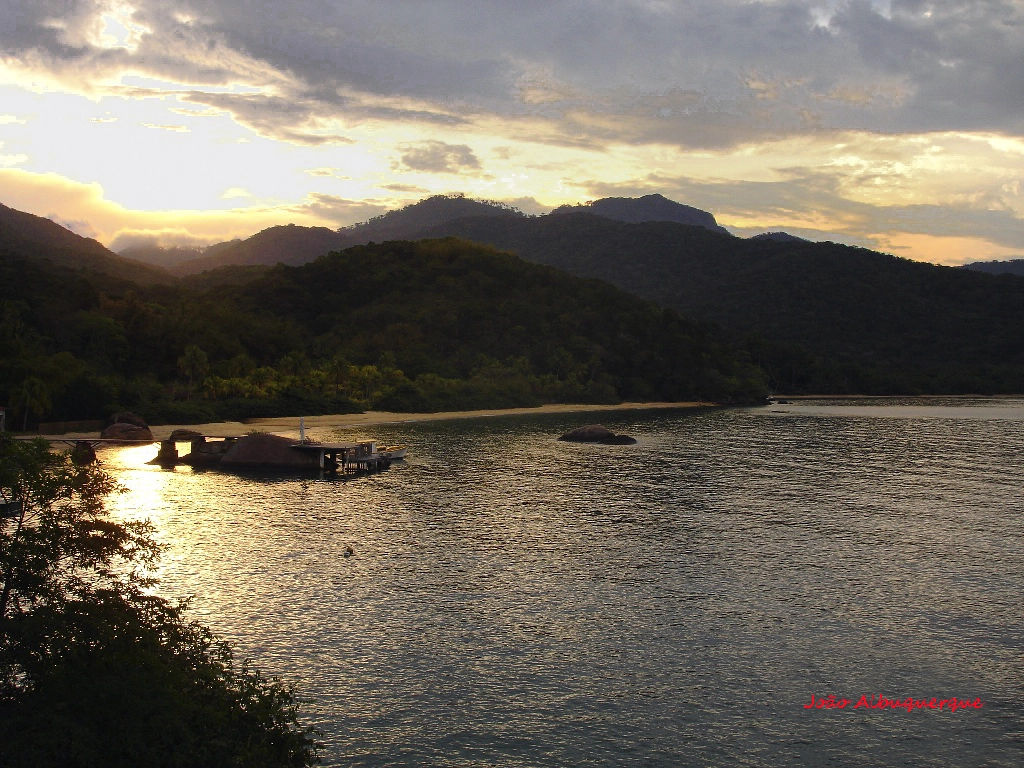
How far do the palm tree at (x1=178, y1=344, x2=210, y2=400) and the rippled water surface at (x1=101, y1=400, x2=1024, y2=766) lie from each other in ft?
171

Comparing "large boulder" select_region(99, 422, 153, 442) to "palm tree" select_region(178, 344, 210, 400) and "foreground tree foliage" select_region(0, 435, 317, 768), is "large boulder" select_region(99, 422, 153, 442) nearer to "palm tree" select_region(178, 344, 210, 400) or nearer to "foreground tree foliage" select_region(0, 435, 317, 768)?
"palm tree" select_region(178, 344, 210, 400)

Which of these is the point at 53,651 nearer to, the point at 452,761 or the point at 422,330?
the point at 452,761

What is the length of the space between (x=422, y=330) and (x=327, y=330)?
85.6 feet

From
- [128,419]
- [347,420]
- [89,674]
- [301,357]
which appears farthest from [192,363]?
[89,674]

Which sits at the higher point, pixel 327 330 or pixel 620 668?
pixel 327 330

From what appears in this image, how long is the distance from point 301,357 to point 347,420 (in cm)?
3007

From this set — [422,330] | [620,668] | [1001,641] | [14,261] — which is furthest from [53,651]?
[422,330]

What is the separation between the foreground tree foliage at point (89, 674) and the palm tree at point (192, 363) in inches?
4091

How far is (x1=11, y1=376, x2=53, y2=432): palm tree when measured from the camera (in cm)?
7956

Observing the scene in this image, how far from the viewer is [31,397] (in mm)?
80188

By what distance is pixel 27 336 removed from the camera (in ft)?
334
